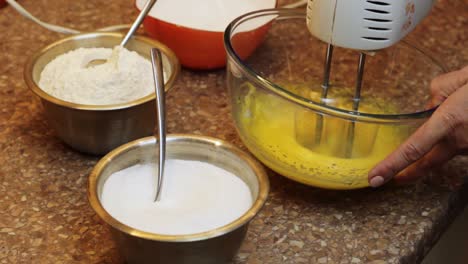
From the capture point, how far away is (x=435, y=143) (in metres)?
0.76

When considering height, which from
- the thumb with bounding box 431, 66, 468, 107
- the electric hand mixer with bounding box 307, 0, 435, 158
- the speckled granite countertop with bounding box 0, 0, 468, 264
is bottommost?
A: the speckled granite countertop with bounding box 0, 0, 468, 264

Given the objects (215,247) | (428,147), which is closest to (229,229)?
(215,247)

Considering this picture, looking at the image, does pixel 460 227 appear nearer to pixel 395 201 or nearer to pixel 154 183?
pixel 395 201

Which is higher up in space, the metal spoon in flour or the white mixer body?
the white mixer body

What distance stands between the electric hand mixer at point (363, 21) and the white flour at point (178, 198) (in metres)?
0.19

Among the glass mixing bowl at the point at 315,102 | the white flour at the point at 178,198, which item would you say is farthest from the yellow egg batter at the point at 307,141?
the white flour at the point at 178,198

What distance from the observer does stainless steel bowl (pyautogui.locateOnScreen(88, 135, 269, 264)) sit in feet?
2.09

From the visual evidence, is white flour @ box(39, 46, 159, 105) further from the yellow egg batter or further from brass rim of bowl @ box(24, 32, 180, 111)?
the yellow egg batter

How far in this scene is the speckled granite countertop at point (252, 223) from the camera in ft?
2.54

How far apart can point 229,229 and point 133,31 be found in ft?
1.33

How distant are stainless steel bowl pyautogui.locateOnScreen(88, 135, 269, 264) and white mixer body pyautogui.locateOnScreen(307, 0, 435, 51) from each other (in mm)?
164

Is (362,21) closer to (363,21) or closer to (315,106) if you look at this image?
(363,21)

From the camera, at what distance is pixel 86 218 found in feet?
2.65

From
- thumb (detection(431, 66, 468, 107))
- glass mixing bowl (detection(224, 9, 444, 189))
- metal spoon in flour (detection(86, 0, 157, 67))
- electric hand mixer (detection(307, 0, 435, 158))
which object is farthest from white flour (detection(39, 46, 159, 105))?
thumb (detection(431, 66, 468, 107))
